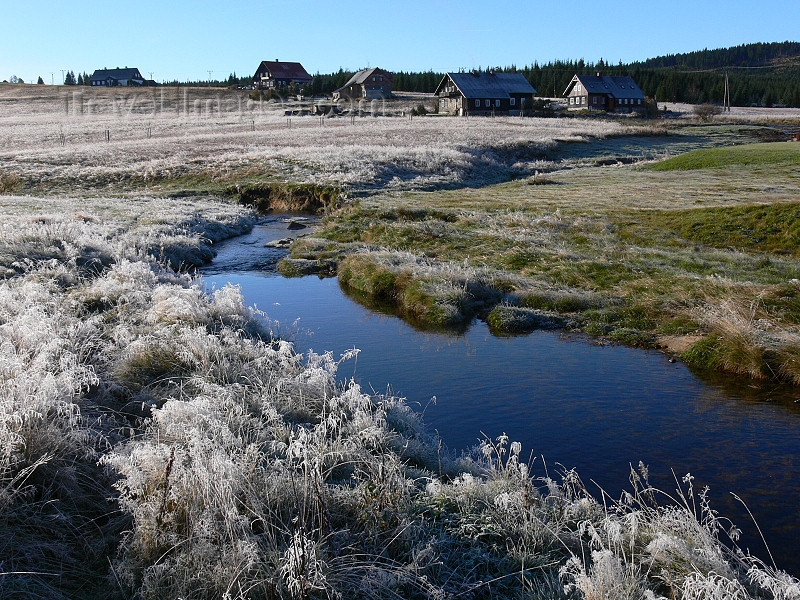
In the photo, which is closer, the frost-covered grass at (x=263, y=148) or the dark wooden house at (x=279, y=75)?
the frost-covered grass at (x=263, y=148)

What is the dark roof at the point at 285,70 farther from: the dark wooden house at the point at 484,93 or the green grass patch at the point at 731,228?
the green grass patch at the point at 731,228

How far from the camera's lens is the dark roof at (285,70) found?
135 meters

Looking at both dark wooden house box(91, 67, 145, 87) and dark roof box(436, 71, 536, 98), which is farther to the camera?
dark wooden house box(91, 67, 145, 87)

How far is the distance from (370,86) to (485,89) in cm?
2934

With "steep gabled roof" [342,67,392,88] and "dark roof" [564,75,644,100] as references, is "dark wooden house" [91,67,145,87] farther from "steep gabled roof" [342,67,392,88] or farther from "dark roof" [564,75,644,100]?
"dark roof" [564,75,644,100]

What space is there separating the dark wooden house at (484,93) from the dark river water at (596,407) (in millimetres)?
87648

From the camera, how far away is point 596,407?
438 inches

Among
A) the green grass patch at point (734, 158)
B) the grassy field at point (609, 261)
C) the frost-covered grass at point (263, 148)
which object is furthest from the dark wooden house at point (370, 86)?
the grassy field at point (609, 261)

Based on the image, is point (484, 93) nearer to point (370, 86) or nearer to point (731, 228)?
point (370, 86)

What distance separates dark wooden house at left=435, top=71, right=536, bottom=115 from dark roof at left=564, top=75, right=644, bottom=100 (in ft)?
43.6

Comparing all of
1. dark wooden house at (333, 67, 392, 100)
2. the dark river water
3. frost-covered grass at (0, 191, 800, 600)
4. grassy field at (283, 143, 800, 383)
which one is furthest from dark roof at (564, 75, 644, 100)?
frost-covered grass at (0, 191, 800, 600)

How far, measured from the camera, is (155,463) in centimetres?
Answer: 665

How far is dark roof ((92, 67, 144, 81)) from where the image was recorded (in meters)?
153

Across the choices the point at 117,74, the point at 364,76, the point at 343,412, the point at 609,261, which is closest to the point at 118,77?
the point at 117,74
